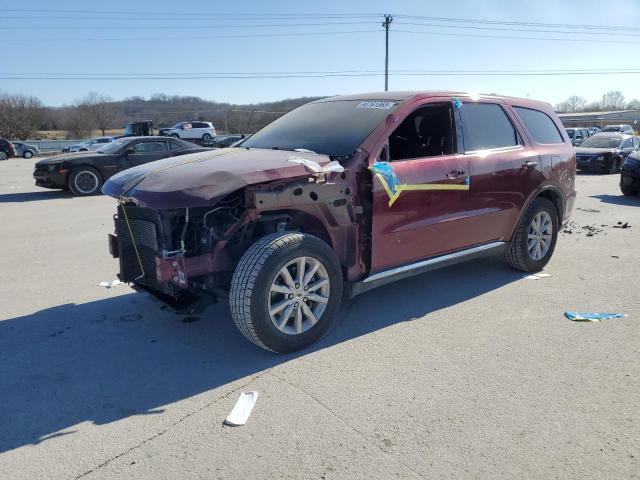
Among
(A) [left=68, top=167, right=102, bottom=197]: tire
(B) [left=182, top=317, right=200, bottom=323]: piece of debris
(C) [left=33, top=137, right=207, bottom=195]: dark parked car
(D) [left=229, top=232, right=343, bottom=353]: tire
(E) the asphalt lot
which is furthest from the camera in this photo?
(A) [left=68, top=167, right=102, bottom=197]: tire

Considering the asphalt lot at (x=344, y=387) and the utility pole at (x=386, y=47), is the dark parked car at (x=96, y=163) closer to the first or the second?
the asphalt lot at (x=344, y=387)

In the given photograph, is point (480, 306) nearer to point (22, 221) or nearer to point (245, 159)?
point (245, 159)

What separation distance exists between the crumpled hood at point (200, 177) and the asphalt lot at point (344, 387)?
1.17m

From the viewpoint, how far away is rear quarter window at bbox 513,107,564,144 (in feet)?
18.4

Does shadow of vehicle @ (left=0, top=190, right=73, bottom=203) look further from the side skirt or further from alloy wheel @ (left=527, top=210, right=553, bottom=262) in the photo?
alloy wheel @ (left=527, top=210, right=553, bottom=262)

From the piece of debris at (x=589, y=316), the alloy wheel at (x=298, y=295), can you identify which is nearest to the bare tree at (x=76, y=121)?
the alloy wheel at (x=298, y=295)

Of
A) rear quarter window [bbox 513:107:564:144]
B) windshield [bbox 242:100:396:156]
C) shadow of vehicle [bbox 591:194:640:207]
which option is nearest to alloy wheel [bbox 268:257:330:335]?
windshield [bbox 242:100:396:156]

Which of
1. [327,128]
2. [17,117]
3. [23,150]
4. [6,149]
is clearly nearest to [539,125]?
[327,128]

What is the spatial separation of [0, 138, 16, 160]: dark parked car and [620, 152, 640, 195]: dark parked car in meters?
35.9

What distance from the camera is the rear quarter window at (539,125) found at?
562 cm

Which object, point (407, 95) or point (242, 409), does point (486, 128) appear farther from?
point (242, 409)

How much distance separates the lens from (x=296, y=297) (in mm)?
3650

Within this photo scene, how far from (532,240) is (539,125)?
4.38ft

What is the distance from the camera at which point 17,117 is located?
6019 cm
